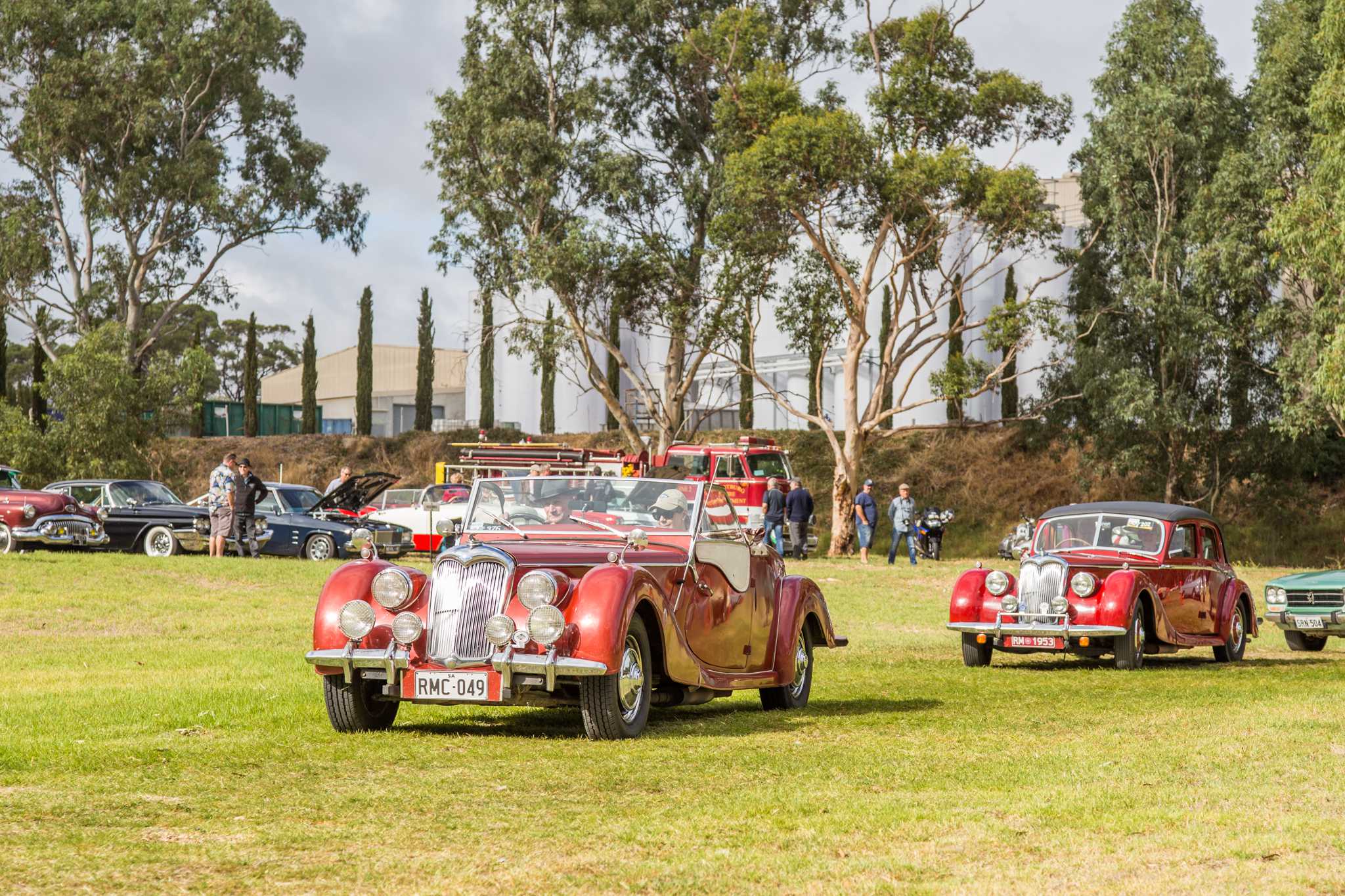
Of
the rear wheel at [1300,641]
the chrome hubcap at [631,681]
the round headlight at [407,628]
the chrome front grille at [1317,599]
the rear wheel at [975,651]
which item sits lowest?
the rear wheel at [1300,641]

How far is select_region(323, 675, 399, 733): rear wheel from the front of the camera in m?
9.12

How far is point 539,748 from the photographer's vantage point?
866 centimetres

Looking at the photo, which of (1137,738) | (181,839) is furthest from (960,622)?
(181,839)

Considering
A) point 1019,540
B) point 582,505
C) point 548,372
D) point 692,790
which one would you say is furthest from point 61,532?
point 692,790

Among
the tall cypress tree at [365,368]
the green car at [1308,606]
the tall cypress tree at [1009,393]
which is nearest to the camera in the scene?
the green car at [1308,606]

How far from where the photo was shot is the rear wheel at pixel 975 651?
601 inches

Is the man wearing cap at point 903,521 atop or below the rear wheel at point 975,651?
atop

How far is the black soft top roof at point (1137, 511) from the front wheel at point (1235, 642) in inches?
46.5

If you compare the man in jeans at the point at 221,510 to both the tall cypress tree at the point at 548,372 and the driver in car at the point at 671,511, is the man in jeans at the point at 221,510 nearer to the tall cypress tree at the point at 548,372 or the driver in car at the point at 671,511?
the tall cypress tree at the point at 548,372

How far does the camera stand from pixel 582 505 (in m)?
10.2

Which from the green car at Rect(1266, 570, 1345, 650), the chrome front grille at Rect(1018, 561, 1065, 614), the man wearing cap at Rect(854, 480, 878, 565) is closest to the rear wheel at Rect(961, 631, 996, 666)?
the chrome front grille at Rect(1018, 561, 1065, 614)

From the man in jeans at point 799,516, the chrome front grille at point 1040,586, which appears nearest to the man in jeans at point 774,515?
the man in jeans at point 799,516

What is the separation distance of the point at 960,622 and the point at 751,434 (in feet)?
121

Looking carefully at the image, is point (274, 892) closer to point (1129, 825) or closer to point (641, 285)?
point (1129, 825)
